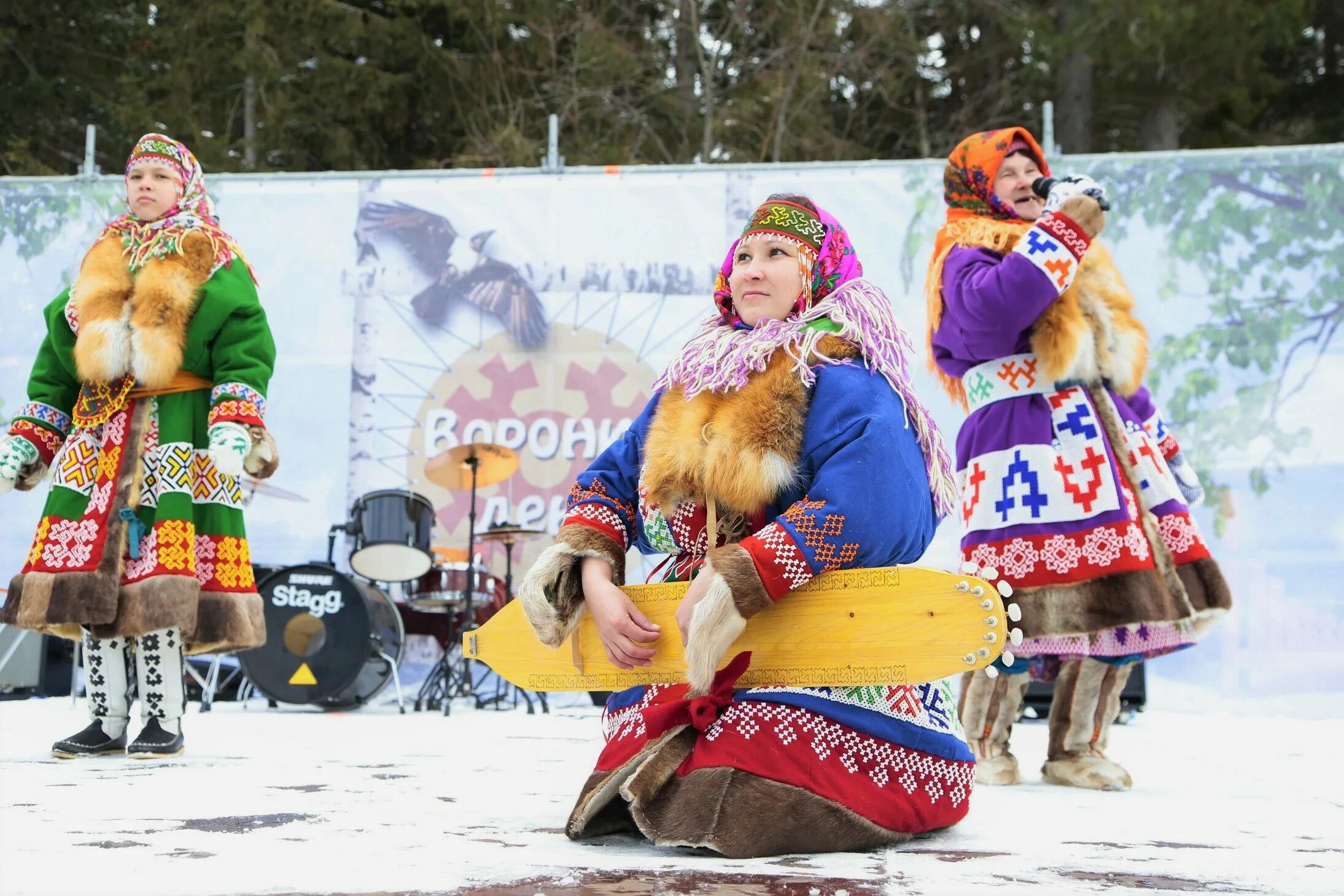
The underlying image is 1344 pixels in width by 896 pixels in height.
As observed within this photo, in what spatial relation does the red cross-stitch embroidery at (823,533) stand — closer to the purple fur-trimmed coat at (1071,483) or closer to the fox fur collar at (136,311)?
the purple fur-trimmed coat at (1071,483)

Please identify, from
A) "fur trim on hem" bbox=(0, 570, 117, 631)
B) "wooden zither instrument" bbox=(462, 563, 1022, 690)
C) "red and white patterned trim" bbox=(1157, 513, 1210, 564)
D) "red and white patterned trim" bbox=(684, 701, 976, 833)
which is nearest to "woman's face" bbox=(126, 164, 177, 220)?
"fur trim on hem" bbox=(0, 570, 117, 631)

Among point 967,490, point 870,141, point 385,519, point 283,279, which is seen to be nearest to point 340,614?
point 385,519

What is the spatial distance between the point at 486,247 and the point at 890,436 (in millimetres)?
4531

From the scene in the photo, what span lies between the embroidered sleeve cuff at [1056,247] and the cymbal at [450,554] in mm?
3780

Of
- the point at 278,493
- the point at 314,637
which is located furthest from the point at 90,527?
the point at 278,493

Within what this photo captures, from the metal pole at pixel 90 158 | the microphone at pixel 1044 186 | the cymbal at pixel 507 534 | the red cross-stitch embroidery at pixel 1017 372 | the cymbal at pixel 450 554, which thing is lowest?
the cymbal at pixel 450 554

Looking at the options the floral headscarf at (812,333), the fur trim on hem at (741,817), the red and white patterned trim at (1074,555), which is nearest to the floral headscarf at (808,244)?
the floral headscarf at (812,333)

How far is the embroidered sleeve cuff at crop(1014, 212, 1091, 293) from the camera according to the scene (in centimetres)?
274

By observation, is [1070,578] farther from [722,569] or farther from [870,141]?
[870,141]

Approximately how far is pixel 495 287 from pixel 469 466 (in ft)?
2.97

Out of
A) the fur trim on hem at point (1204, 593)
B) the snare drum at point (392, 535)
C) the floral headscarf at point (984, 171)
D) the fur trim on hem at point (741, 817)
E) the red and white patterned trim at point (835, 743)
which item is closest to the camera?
the fur trim on hem at point (741, 817)

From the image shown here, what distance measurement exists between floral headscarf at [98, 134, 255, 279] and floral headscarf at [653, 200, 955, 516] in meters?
1.85

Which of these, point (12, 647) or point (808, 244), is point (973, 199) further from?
point (12, 647)

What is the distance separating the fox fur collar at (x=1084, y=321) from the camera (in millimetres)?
2852
